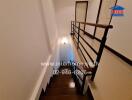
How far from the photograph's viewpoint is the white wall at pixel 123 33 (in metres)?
1.69

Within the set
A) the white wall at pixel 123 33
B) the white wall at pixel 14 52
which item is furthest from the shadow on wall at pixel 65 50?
the white wall at pixel 14 52

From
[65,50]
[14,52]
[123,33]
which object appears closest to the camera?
[14,52]

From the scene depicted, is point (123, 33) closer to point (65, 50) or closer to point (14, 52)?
point (14, 52)

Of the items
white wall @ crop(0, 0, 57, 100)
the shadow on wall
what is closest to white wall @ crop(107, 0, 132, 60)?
white wall @ crop(0, 0, 57, 100)

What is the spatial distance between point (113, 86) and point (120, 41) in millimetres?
813

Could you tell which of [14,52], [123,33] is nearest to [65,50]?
[123,33]

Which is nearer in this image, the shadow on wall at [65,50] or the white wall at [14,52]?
the white wall at [14,52]

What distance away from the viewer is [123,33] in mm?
1882

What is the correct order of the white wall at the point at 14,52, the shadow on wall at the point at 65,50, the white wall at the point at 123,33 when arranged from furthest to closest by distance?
1. the shadow on wall at the point at 65,50
2. the white wall at the point at 123,33
3. the white wall at the point at 14,52

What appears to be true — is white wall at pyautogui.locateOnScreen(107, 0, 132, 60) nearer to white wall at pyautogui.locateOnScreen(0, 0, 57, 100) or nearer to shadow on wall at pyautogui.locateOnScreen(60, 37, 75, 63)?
white wall at pyautogui.locateOnScreen(0, 0, 57, 100)

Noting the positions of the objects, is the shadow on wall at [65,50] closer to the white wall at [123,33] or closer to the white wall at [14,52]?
the white wall at [123,33]

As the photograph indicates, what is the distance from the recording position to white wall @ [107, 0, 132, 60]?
5.55 feet

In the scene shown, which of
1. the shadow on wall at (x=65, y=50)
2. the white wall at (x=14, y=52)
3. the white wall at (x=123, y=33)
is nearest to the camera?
the white wall at (x=14, y=52)

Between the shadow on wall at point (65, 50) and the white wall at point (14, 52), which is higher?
the white wall at point (14, 52)
